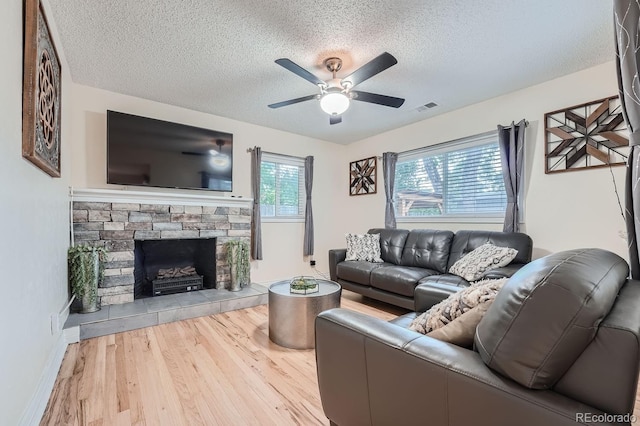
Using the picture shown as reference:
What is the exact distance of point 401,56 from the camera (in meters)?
2.59

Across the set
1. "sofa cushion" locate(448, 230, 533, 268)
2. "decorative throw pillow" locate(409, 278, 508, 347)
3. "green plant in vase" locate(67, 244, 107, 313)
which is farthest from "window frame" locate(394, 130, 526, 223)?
"green plant in vase" locate(67, 244, 107, 313)

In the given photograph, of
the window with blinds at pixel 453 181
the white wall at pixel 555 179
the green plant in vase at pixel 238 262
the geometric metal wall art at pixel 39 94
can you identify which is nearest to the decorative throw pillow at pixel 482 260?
the white wall at pixel 555 179

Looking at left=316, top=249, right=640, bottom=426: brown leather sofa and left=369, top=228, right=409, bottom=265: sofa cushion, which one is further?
left=369, top=228, right=409, bottom=265: sofa cushion

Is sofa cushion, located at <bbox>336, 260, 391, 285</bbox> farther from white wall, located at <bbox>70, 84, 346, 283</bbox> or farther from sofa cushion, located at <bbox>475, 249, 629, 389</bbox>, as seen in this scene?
sofa cushion, located at <bbox>475, 249, 629, 389</bbox>

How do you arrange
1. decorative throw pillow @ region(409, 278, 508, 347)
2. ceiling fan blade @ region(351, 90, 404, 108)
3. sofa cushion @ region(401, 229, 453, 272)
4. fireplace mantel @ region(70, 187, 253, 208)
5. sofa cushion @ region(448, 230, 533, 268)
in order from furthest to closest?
sofa cushion @ region(401, 229, 453, 272) < fireplace mantel @ region(70, 187, 253, 208) < sofa cushion @ region(448, 230, 533, 268) < ceiling fan blade @ region(351, 90, 404, 108) < decorative throw pillow @ region(409, 278, 508, 347)

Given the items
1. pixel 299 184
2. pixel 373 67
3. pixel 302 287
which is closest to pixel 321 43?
pixel 373 67

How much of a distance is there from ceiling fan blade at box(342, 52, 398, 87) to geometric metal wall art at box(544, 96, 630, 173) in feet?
6.83

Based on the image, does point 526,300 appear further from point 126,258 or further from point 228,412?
point 126,258

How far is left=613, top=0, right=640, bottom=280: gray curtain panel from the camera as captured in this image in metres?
1.22

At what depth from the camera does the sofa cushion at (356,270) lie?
11.8 feet

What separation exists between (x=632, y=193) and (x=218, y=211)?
3.77m

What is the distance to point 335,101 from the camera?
2471 mm

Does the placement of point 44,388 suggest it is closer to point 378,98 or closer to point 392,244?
point 378,98

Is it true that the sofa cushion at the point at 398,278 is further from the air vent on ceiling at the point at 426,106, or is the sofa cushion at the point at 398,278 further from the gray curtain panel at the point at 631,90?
the air vent on ceiling at the point at 426,106
